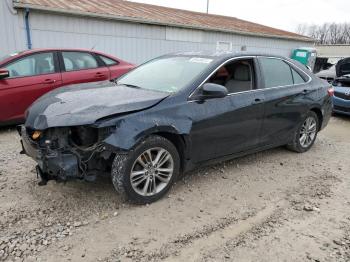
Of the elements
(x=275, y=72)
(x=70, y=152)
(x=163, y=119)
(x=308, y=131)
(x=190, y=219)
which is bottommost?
(x=190, y=219)

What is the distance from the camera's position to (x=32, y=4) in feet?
31.1

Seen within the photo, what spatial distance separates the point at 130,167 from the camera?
3258 mm

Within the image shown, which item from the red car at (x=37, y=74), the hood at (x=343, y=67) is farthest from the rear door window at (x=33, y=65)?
the hood at (x=343, y=67)

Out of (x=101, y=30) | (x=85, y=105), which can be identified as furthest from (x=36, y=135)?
(x=101, y=30)

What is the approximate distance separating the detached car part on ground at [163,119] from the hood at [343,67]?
6159 millimetres

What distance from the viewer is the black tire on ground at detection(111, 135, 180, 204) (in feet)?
10.6

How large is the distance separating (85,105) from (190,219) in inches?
60.4

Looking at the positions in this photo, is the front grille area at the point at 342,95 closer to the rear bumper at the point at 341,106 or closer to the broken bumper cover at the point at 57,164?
the rear bumper at the point at 341,106

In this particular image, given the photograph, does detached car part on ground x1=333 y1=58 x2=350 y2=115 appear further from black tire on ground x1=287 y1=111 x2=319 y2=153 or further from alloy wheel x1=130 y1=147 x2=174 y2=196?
alloy wheel x1=130 y1=147 x2=174 y2=196

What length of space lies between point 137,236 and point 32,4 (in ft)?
28.6

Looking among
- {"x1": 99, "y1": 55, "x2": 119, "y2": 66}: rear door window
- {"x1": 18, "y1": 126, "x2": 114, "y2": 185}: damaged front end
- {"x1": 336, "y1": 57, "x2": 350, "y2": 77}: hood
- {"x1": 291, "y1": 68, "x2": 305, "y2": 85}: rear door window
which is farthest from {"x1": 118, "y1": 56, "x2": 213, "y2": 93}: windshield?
{"x1": 336, "y1": 57, "x2": 350, "y2": 77}: hood

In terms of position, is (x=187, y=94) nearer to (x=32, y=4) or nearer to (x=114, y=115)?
(x=114, y=115)

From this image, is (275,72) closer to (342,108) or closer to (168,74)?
(168,74)

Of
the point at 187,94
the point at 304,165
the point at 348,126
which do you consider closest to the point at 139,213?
the point at 187,94
